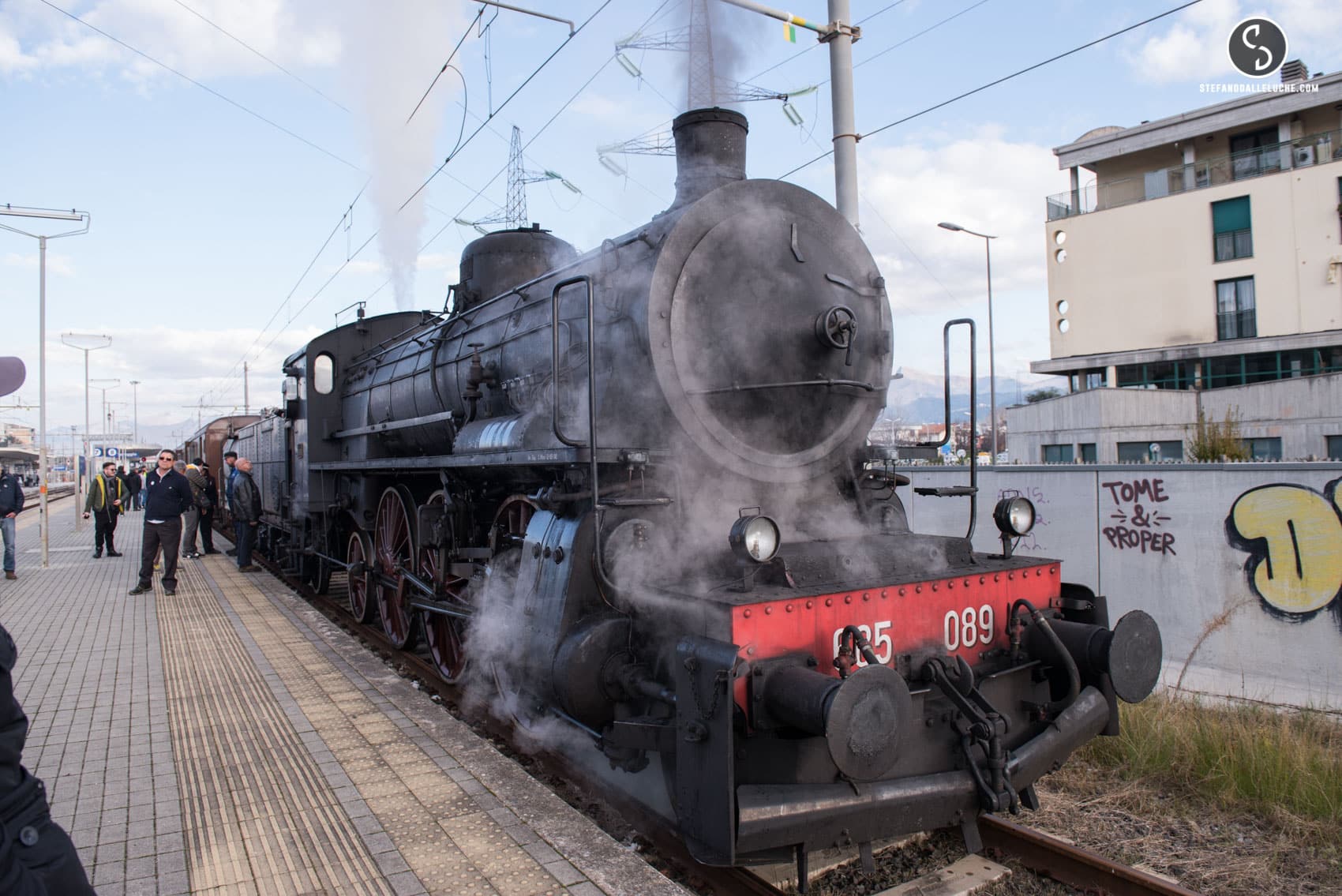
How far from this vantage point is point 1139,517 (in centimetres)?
667

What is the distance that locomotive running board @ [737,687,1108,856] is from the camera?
283cm

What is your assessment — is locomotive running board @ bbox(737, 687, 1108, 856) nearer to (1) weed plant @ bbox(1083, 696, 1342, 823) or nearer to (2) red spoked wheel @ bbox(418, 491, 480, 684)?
(1) weed plant @ bbox(1083, 696, 1342, 823)

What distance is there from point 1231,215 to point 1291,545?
90.9ft

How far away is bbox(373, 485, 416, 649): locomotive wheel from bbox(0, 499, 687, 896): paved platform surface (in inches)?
16.7

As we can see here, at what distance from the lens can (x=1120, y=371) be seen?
29.9 meters

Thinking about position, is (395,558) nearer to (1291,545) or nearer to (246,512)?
(246,512)

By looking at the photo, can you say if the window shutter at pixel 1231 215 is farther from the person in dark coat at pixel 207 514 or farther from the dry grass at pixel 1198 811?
the person in dark coat at pixel 207 514

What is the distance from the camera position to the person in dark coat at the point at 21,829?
166cm

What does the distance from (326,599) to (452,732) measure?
6.26m

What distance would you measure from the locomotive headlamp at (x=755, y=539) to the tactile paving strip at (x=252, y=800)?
184cm

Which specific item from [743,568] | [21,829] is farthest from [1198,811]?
[21,829]

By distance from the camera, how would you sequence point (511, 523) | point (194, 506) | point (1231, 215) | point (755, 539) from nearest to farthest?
point (755, 539), point (511, 523), point (194, 506), point (1231, 215)

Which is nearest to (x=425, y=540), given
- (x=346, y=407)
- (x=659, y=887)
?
(x=659, y=887)

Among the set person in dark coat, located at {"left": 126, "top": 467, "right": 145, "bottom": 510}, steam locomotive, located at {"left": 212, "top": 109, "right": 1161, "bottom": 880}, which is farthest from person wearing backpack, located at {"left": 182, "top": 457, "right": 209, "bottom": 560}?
person in dark coat, located at {"left": 126, "top": 467, "right": 145, "bottom": 510}
